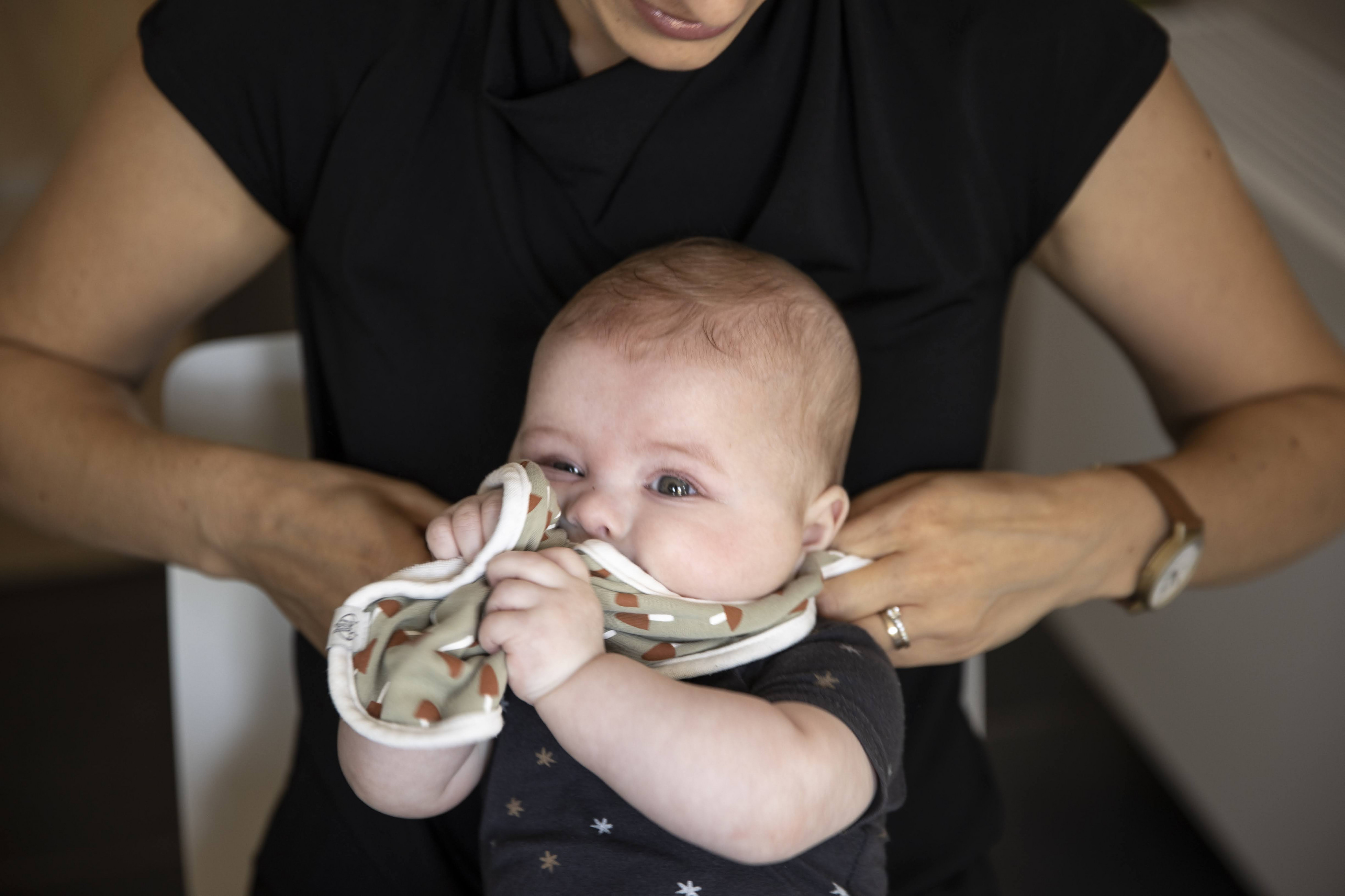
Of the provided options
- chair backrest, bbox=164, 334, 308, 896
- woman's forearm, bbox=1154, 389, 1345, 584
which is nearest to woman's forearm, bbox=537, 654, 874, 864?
woman's forearm, bbox=1154, 389, 1345, 584

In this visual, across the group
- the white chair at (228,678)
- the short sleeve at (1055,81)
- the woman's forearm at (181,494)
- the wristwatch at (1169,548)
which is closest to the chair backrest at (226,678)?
the white chair at (228,678)

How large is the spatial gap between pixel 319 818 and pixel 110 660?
1.56 metres

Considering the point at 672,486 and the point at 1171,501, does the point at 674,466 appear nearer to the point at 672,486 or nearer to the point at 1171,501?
the point at 672,486

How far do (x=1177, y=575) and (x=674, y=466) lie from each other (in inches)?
22.9

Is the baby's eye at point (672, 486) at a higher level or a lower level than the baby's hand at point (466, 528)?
lower

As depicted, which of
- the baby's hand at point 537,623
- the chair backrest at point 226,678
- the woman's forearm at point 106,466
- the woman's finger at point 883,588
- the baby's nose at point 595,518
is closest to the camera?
the baby's hand at point 537,623

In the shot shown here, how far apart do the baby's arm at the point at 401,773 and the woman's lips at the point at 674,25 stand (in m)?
0.57

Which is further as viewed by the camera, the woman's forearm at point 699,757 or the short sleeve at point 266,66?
the short sleeve at point 266,66

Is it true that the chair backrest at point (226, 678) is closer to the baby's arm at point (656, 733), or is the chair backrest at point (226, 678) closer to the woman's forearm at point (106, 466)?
the woman's forearm at point (106, 466)

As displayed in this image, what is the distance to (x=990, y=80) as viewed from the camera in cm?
107

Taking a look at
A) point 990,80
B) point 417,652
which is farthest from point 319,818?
point 990,80

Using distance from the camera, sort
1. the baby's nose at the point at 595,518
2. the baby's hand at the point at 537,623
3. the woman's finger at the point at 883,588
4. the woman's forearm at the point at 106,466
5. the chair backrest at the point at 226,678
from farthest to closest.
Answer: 1. the chair backrest at the point at 226,678
2. the woman's forearm at the point at 106,466
3. the woman's finger at the point at 883,588
4. the baby's nose at the point at 595,518
5. the baby's hand at the point at 537,623

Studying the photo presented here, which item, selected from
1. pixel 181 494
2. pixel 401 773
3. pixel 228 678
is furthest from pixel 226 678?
pixel 401 773

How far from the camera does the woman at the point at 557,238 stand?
41.2 inches
